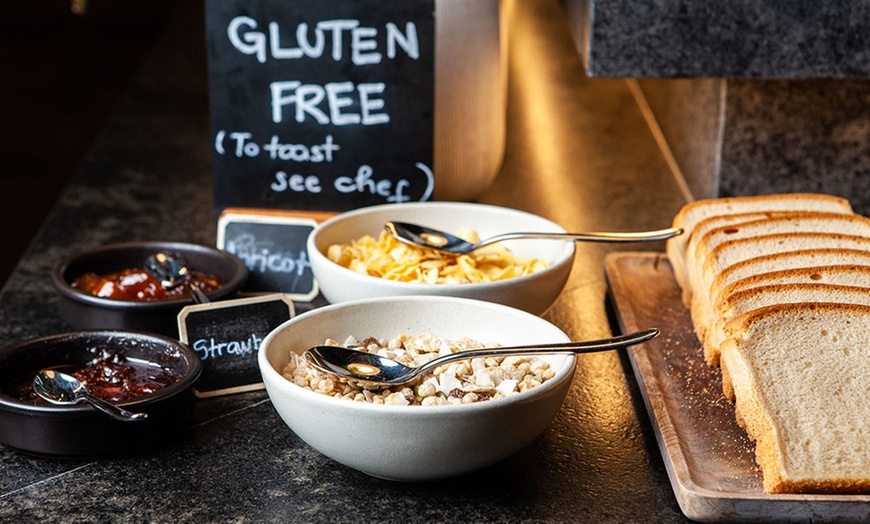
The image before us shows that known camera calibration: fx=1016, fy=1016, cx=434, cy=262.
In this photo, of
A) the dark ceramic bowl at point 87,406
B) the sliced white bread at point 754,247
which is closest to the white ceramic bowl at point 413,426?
the dark ceramic bowl at point 87,406

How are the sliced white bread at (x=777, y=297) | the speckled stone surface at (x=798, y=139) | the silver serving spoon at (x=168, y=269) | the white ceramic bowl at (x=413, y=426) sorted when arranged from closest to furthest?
the white ceramic bowl at (x=413, y=426) < the sliced white bread at (x=777, y=297) < the silver serving spoon at (x=168, y=269) < the speckled stone surface at (x=798, y=139)

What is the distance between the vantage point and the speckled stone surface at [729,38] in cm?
150

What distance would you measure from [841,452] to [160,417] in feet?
2.48

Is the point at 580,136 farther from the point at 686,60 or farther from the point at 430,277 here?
the point at 430,277

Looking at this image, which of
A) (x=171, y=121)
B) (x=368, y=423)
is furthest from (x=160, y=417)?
(x=171, y=121)

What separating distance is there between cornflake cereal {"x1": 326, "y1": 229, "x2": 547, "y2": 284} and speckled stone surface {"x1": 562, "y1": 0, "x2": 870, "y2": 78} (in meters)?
0.32

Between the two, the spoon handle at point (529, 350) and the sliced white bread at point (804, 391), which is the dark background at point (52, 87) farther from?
the sliced white bread at point (804, 391)

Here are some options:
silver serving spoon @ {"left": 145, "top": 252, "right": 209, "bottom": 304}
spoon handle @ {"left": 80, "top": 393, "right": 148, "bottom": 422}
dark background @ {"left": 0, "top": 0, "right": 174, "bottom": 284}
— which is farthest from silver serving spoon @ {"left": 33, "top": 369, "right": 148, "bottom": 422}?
dark background @ {"left": 0, "top": 0, "right": 174, "bottom": 284}

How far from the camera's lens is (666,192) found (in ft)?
7.23

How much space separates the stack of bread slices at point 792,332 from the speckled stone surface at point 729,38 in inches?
9.1

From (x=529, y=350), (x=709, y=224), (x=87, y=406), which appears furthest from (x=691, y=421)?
(x=87, y=406)

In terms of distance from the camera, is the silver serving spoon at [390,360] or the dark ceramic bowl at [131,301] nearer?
the silver serving spoon at [390,360]

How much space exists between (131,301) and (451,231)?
52 centimetres

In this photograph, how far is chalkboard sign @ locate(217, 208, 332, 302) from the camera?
5.54 ft
